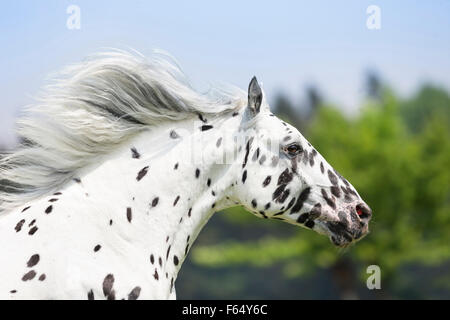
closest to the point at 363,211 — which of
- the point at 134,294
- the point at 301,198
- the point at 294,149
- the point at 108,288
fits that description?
the point at 301,198

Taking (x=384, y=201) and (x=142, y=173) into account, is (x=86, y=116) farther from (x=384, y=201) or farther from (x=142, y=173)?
(x=384, y=201)

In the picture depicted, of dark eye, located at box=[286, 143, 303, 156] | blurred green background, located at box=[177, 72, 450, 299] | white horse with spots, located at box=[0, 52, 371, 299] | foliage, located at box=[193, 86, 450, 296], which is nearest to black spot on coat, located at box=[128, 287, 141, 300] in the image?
white horse with spots, located at box=[0, 52, 371, 299]

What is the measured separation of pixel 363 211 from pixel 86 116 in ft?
7.01

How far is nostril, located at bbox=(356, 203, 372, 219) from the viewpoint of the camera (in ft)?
14.8

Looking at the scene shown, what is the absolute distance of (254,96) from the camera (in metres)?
4.34

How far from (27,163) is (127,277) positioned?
1103 millimetres

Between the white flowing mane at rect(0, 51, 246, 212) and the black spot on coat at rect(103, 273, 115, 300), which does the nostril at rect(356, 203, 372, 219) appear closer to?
the white flowing mane at rect(0, 51, 246, 212)

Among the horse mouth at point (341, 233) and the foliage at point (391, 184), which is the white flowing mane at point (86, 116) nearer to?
the horse mouth at point (341, 233)

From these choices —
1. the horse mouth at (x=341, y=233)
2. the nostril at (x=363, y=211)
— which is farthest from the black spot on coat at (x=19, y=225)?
the nostril at (x=363, y=211)

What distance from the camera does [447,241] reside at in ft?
98.6
